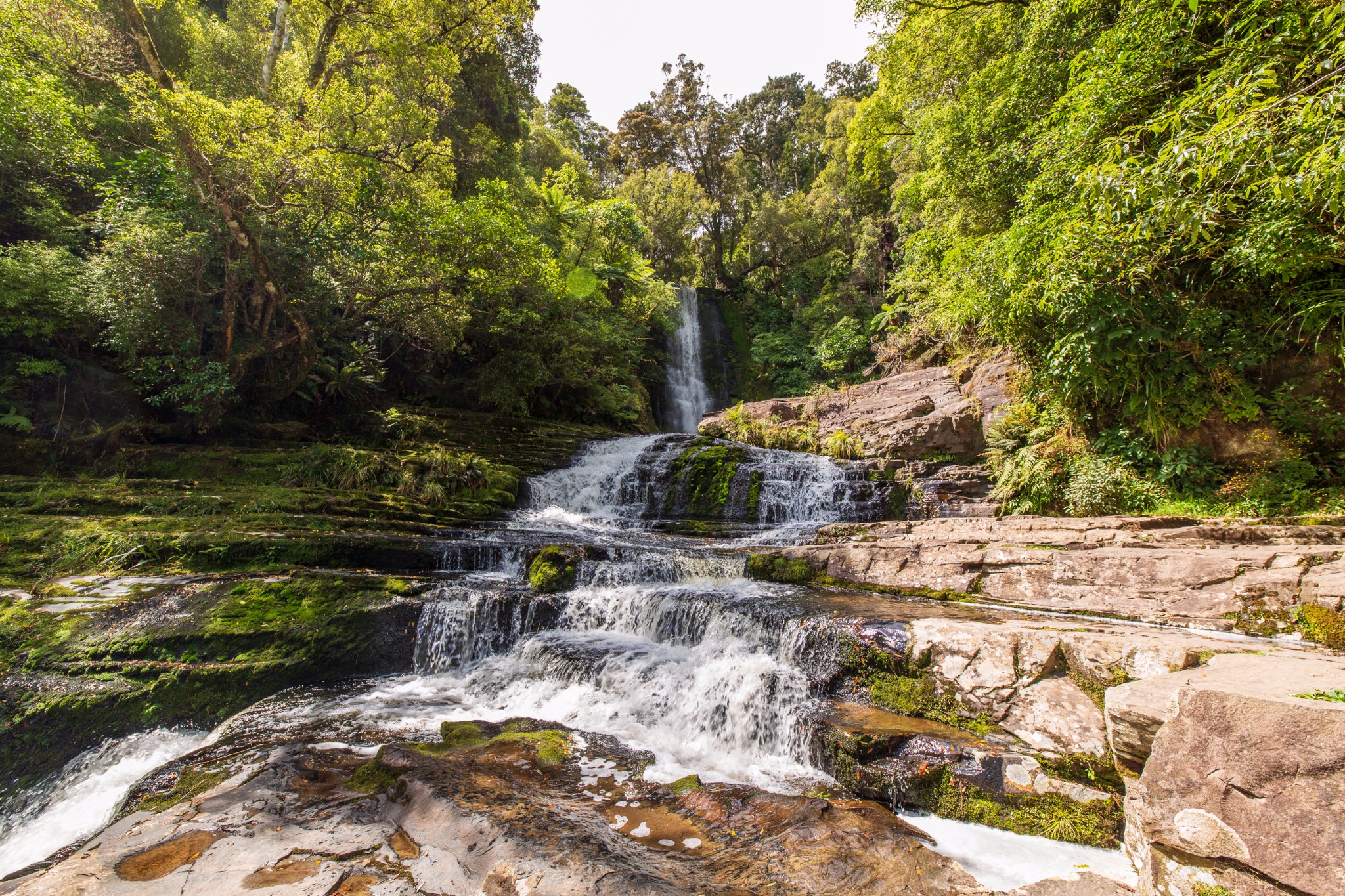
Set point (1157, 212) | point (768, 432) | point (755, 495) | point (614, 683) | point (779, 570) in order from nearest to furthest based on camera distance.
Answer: point (614, 683) → point (1157, 212) → point (779, 570) → point (755, 495) → point (768, 432)

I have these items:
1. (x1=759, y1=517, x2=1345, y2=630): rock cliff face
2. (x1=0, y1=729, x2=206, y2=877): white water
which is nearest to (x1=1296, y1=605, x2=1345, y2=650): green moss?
(x1=759, y1=517, x2=1345, y2=630): rock cliff face

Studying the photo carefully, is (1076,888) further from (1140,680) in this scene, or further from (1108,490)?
(1108,490)

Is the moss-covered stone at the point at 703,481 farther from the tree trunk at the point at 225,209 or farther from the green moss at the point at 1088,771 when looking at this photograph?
the tree trunk at the point at 225,209

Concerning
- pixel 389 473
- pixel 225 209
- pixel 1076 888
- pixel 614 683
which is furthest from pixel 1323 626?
pixel 225 209

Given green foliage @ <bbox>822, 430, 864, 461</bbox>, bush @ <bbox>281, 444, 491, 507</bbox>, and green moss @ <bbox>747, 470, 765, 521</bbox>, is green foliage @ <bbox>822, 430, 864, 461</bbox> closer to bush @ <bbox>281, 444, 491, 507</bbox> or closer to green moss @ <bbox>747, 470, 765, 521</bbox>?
green moss @ <bbox>747, 470, 765, 521</bbox>

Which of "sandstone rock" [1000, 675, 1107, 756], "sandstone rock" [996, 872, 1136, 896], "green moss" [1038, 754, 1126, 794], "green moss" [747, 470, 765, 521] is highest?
"green moss" [747, 470, 765, 521]

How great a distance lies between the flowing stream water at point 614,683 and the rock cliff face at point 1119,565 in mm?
1355

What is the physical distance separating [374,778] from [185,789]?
4.06 feet

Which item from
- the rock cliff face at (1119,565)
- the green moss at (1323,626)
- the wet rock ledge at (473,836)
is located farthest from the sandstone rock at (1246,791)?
the rock cliff face at (1119,565)

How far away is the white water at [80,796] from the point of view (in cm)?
346

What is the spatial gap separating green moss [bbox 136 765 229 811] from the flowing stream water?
732 millimetres

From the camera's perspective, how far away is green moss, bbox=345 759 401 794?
321 cm

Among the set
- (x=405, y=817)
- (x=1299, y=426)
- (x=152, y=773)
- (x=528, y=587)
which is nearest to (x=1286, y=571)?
(x=1299, y=426)

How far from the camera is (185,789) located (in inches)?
130
